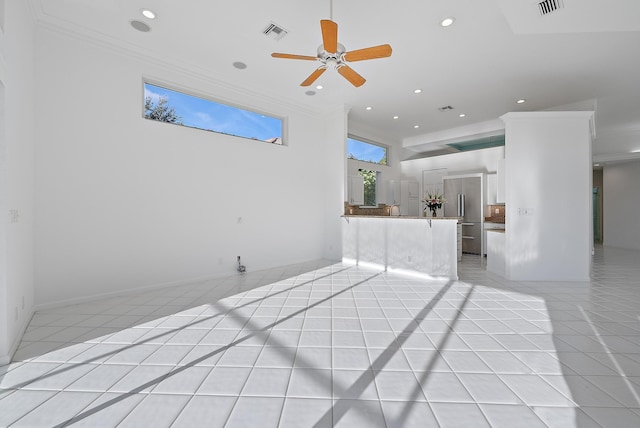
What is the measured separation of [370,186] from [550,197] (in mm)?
3938

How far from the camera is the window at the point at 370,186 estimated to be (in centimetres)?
724

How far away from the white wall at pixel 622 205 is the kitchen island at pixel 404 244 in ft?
27.1

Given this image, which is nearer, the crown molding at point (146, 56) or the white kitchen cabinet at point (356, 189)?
the crown molding at point (146, 56)

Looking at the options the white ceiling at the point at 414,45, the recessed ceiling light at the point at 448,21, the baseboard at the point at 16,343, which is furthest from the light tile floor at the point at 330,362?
the recessed ceiling light at the point at 448,21

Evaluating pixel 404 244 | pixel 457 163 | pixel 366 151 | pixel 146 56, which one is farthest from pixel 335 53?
pixel 457 163

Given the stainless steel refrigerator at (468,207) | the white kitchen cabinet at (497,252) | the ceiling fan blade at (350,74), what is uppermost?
the ceiling fan blade at (350,74)

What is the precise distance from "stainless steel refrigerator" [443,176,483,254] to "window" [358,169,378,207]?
2.02 metres

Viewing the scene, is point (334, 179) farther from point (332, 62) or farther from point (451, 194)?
point (451, 194)

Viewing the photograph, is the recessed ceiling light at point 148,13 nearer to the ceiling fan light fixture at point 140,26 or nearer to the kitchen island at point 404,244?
the ceiling fan light fixture at point 140,26

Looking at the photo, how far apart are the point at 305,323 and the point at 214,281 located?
2.25 metres

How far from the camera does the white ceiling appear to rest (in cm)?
290

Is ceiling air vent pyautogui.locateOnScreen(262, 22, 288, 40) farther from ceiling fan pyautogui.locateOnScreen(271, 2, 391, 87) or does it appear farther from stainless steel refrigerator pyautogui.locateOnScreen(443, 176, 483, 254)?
stainless steel refrigerator pyautogui.locateOnScreen(443, 176, 483, 254)

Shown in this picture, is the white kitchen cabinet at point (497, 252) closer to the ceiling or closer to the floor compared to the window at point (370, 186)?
closer to the floor

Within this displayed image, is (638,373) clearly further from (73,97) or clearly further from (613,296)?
(73,97)
